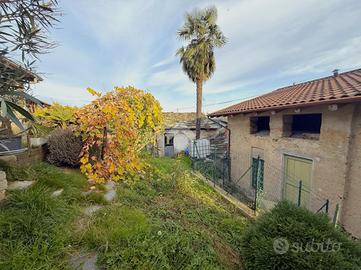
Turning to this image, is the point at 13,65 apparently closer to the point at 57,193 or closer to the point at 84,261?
the point at 57,193

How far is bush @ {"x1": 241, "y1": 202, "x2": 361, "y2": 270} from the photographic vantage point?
215 cm

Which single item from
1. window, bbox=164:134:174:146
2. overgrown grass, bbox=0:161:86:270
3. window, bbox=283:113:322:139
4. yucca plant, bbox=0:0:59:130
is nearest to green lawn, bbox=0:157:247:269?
overgrown grass, bbox=0:161:86:270

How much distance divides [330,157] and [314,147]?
1.75 feet

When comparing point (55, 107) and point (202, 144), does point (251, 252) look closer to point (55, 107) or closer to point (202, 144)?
point (55, 107)

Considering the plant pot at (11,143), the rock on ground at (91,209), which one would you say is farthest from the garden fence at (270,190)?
the plant pot at (11,143)

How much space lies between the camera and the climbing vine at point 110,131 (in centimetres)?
359

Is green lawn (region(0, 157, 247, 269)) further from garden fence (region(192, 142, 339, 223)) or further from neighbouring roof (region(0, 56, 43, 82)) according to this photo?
garden fence (region(192, 142, 339, 223))

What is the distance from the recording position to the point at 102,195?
322cm

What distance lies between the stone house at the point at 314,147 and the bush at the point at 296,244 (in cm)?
299

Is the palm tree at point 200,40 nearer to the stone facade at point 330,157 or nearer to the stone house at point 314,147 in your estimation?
the stone house at point 314,147

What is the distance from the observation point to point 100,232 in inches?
86.8

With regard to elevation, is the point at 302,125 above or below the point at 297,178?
above

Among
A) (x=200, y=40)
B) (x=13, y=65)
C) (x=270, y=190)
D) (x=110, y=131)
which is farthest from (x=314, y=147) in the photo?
(x=200, y=40)

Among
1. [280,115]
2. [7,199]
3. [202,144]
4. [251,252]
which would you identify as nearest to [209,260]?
[251,252]
